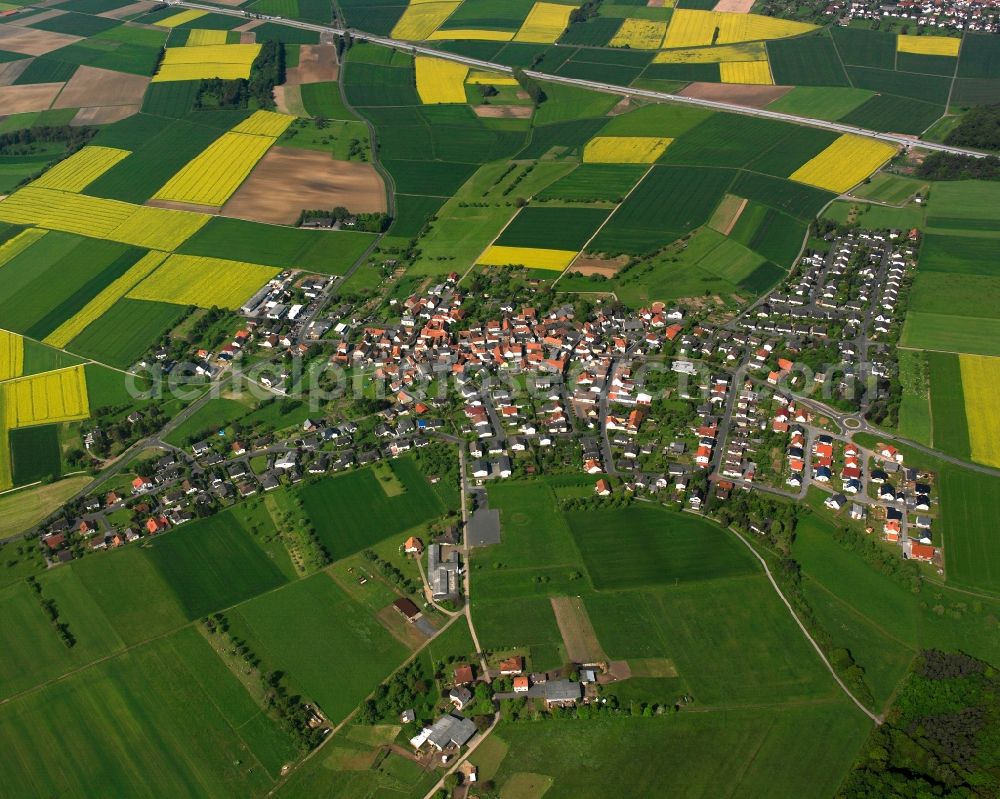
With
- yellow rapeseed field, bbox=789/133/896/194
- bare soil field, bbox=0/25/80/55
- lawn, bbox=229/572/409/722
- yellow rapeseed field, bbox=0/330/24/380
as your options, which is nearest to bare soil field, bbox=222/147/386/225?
yellow rapeseed field, bbox=0/330/24/380

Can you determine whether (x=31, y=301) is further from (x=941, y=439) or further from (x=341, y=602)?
(x=941, y=439)

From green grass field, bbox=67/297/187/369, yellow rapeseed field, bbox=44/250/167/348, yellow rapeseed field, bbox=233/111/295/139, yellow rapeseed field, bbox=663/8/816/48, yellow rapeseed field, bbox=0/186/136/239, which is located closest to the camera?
green grass field, bbox=67/297/187/369

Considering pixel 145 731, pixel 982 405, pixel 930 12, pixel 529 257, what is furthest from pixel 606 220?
pixel 930 12

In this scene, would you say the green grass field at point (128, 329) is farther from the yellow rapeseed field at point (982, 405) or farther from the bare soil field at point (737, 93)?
the bare soil field at point (737, 93)

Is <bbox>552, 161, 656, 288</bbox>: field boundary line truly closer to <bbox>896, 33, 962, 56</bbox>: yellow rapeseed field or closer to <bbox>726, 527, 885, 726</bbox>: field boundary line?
<bbox>726, 527, 885, 726</bbox>: field boundary line

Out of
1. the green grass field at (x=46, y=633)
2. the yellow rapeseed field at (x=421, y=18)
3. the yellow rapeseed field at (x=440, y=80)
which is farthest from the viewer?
the yellow rapeseed field at (x=421, y=18)

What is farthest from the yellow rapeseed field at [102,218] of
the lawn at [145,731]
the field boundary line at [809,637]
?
the field boundary line at [809,637]

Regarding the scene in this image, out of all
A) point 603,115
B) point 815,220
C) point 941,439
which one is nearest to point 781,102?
Result: point 603,115
